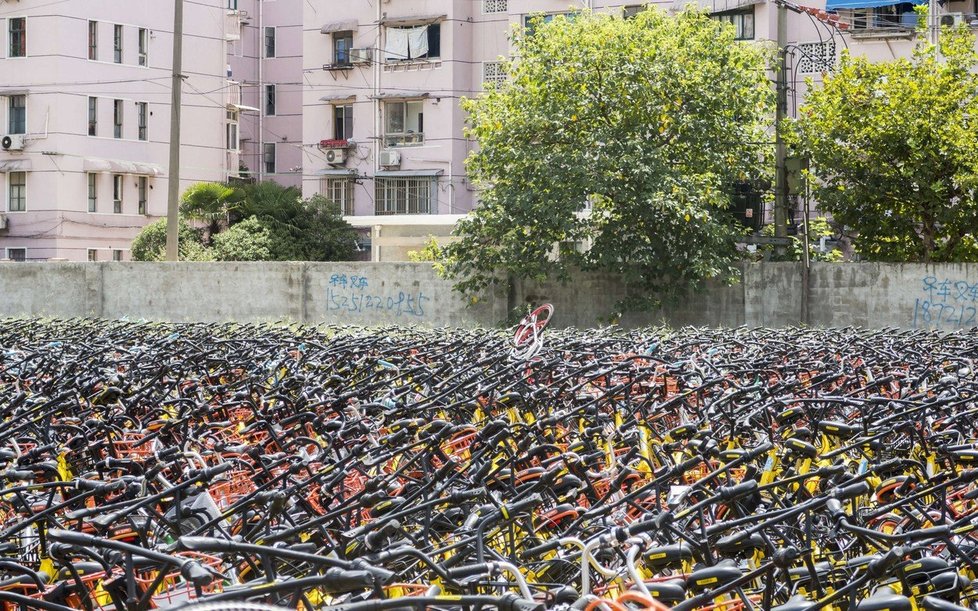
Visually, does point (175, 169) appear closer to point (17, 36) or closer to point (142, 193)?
point (142, 193)

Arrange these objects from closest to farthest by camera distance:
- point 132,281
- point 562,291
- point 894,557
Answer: point 894,557
point 562,291
point 132,281

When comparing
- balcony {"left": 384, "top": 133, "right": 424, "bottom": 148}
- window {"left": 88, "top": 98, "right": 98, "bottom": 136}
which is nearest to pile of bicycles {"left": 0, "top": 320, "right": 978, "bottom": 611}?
balcony {"left": 384, "top": 133, "right": 424, "bottom": 148}

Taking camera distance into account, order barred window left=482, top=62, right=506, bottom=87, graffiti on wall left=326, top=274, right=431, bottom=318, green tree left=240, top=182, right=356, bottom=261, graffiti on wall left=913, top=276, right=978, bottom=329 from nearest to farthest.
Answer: graffiti on wall left=913, top=276, right=978, bottom=329, graffiti on wall left=326, top=274, right=431, bottom=318, green tree left=240, top=182, right=356, bottom=261, barred window left=482, top=62, right=506, bottom=87

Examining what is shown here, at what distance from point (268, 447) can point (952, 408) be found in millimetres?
3373

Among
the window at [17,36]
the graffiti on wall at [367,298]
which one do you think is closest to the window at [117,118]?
the window at [17,36]

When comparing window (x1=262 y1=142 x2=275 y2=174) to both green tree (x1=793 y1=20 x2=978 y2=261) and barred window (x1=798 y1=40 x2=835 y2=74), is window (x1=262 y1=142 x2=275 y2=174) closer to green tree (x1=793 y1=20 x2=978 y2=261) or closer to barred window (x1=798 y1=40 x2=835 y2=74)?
barred window (x1=798 y1=40 x2=835 y2=74)

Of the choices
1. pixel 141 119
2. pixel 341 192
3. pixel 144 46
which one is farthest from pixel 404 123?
pixel 144 46

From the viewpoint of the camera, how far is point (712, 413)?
660 centimetres

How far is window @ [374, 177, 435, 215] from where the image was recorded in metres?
40.8

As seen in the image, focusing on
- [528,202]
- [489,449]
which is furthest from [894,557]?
[528,202]

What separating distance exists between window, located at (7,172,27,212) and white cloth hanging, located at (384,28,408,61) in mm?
→ 11620

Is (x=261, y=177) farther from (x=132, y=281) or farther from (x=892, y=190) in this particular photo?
(x=892, y=190)

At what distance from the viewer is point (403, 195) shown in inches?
1624

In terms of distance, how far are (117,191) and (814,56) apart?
21.4 m
